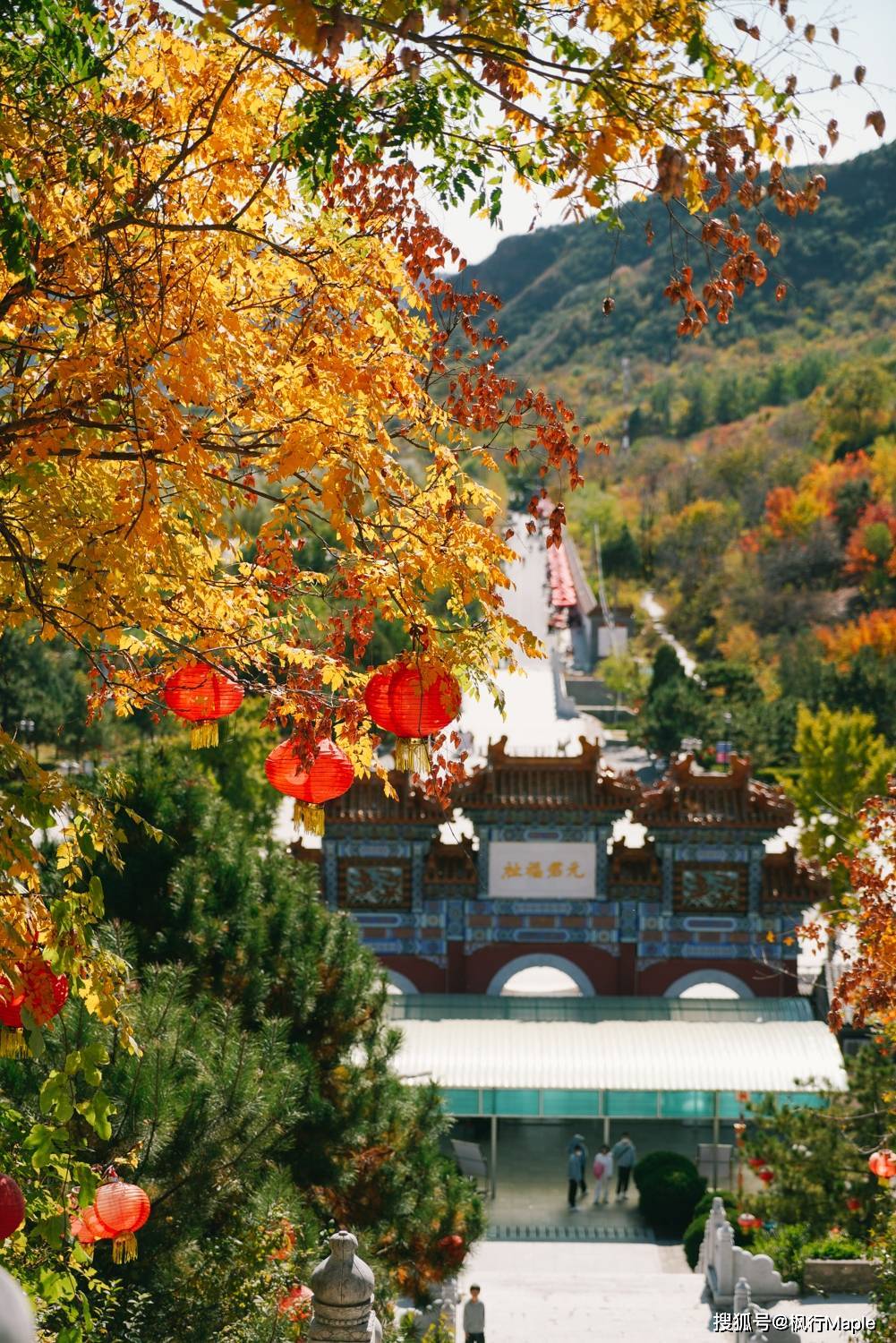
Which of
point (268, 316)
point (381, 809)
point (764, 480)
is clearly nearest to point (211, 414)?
point (268, 316)

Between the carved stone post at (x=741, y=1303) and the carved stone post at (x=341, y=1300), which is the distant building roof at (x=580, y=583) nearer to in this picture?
the carved stone post at (x=741, y=1303)

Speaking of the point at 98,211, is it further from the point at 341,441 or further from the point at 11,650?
the point at 11,650

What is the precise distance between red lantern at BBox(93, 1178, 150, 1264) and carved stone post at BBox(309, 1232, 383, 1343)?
741 millimetres

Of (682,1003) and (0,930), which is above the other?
(682,1003)

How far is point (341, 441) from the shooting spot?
4.54 m

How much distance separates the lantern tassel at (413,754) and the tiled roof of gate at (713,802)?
14.1 metres

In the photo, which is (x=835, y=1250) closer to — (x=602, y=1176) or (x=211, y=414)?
(x=602, y=1176)

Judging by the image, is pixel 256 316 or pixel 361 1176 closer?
pixel 256 316

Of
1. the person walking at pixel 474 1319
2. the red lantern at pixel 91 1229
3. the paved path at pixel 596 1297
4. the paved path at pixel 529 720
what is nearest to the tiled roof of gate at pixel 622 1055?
the paved path at pixel 596 1297

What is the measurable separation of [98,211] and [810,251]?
346 ft

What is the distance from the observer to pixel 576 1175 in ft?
53.7

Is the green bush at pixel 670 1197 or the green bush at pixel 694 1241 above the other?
the green bush at pixel 670 1197

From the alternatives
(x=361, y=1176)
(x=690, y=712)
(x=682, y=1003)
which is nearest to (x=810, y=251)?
(x=690, y=712)

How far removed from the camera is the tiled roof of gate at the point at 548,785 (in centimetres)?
1884
